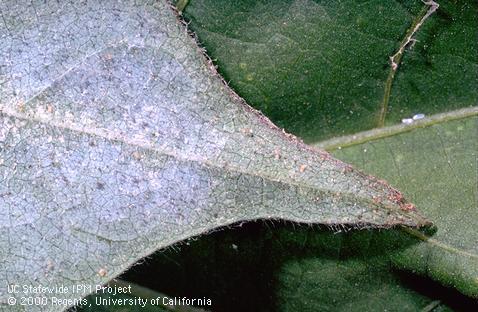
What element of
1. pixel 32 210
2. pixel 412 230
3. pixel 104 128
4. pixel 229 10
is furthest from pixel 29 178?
pixel 412 230

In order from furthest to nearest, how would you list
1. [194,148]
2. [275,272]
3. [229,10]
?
[275,272] < [229,10] < [194,148]

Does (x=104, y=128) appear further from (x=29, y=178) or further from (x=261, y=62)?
(x=261, y=62)

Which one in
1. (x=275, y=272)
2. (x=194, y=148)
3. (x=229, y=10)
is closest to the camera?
(x=194, y=148)

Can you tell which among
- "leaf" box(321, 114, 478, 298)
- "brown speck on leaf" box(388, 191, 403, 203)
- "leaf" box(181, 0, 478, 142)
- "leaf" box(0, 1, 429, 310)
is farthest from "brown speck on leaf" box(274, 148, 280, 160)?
"leaf" box(321, 114, 478, 298)

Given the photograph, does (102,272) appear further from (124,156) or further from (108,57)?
(108,57)

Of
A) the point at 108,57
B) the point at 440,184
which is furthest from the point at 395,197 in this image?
the point at 108,57

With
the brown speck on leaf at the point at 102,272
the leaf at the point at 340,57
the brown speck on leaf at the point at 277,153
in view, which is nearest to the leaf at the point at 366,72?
the leaf at the point at 340,57

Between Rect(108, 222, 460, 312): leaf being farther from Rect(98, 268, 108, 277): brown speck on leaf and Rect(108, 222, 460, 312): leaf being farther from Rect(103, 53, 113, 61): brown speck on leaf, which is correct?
Rect(103, 53, 113, 61): brown speck on leaf
